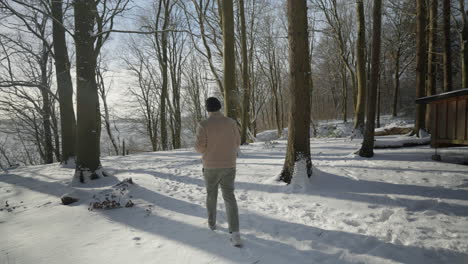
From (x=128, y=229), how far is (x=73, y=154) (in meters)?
7.51

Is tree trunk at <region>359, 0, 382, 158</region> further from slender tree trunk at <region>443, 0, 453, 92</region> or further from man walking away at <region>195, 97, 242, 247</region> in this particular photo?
slender tree trunk at <region>443, 0, 453, 92</region>

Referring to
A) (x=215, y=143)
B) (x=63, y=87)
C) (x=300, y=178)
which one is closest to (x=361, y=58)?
(x=300, y=178)

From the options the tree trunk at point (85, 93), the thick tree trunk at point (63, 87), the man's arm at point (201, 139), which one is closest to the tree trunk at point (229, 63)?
the tree trunk at point (85, 93)

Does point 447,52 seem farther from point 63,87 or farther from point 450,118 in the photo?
point 63,87

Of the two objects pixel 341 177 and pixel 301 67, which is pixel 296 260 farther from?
pixel 301 67

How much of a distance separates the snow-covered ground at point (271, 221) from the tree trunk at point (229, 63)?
2.77 meters

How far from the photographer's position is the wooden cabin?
5603 millimetres

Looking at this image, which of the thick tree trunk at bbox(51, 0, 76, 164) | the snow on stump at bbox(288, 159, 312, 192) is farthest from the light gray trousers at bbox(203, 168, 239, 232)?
the thick tree trunk at bbox(51, 0, 76, 164)

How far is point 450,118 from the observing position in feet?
19.8

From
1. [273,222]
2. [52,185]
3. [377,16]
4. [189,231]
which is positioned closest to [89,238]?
[189,231]

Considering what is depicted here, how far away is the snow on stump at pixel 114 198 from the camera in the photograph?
14.2ft

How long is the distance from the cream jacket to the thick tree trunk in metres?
8.72

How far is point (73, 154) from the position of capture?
898 cm

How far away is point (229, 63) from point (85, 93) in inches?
187
